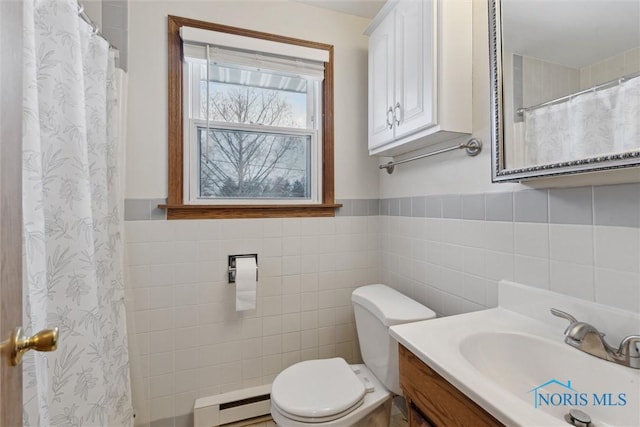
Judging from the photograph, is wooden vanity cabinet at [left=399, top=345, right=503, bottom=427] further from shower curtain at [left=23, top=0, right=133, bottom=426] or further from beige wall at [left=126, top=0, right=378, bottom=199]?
beige wall at [left=126, top=0, right=378, bottom=199]

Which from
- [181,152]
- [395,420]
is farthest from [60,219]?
[395,420]

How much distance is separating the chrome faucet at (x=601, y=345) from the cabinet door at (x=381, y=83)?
103 centimetres

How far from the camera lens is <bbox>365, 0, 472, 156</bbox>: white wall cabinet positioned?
1.17 metres

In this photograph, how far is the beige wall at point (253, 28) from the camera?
1.50 meters

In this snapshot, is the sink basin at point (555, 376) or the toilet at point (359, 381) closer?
the sink basin at point (555, 376)

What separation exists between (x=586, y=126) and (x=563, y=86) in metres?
0.14

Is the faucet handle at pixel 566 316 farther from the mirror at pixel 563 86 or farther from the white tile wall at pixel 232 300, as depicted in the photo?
the white tile wall at pixel 232 300

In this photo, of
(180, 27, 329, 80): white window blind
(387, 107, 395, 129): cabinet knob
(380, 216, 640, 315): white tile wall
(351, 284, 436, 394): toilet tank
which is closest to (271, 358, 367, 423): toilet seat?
(351, 284, 436, 394): toilet tank

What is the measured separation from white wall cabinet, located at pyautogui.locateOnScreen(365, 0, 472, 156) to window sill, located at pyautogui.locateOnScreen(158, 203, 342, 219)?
560 millimetres

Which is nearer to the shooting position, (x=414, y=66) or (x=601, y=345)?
(x=601, y=345)

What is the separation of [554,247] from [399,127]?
78 centimetres

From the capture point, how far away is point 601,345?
732 mm

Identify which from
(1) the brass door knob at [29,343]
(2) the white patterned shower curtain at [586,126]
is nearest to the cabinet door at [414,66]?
(2) the white patterned shower curtain at [586,126]

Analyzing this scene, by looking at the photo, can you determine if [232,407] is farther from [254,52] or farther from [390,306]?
[254,52]
